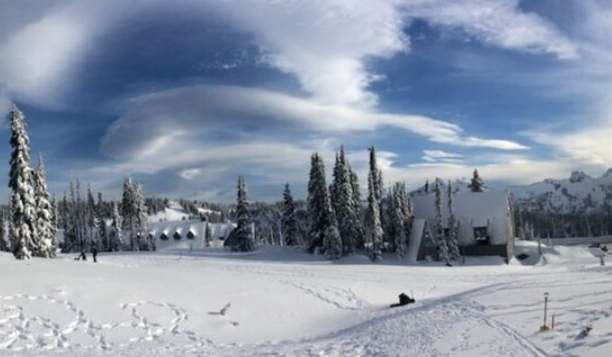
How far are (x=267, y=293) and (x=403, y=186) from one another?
57.5 meters

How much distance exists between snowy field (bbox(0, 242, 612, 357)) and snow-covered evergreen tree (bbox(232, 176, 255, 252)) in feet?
140

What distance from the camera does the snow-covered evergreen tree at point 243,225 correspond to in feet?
295

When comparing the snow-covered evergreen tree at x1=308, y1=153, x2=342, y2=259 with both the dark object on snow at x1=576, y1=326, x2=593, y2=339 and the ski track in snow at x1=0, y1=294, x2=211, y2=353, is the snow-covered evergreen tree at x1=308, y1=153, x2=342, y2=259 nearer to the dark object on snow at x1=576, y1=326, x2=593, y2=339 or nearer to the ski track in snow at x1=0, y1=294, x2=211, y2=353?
the ski track in snow at x1=0, y1=294, x2=211, y2=353

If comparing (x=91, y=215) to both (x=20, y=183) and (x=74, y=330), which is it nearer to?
(x=20, y=183)

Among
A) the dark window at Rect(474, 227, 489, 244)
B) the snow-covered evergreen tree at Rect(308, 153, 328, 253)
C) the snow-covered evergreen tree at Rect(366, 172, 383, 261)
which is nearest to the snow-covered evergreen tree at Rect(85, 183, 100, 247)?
the snow-covered evergreen tree at Rect(308, 153, 328, 253)

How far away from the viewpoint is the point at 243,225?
90875mm

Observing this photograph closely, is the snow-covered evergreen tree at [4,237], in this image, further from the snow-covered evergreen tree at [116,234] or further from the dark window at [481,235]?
the dark window at [481,235]

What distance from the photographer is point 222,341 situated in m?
27.6

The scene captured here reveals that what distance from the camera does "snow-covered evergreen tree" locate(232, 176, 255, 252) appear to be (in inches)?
3538

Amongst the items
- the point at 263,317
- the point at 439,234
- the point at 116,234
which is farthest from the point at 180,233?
the point at 263,317

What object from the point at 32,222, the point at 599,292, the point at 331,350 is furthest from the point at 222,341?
the point at 32,222

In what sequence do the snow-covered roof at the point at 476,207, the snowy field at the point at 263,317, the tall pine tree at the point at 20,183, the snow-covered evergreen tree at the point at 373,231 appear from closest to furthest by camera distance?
the snowy field at the point at 263,317 < the tall pine tree at the point at 20,183 < the snow-covered evergreen tree at the point at 373,231 < the snow-covered roof at the point at 476,207

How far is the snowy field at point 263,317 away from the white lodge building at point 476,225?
39959 mm

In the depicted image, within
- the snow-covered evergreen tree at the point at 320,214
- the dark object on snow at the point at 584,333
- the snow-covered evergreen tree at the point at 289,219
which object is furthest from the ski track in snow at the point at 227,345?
the snow-covered evergreen tree at the point at 289,219
